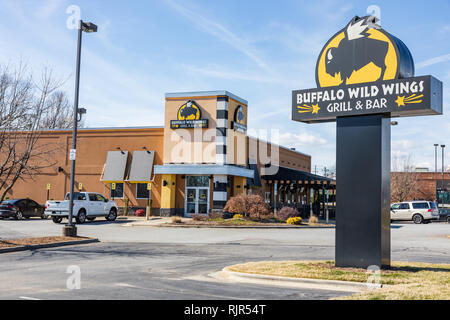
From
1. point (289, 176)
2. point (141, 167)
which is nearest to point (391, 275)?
point (141, 167)

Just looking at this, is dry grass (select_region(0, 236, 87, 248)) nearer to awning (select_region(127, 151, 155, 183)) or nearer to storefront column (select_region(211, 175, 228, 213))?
storefront column (select_region(211, 175, 228, 213))

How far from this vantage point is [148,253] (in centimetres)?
1545

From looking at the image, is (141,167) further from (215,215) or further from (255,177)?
(255,177)

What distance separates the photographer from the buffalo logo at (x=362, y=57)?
36.8 ft

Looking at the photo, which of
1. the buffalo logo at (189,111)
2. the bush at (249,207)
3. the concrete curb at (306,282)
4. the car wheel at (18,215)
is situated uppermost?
the buffalo logo at (189,111)

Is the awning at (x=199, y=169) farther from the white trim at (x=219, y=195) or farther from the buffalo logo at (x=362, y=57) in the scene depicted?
the buffalo logo at (x=362, y=57)

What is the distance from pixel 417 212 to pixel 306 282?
29.5 metres

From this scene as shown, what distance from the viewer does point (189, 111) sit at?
113ft

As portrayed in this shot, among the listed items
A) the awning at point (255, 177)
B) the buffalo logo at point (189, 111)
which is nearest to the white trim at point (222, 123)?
the buffalo logo at point (189, 111)

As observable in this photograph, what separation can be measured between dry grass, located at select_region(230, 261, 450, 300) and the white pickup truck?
18.0 metres

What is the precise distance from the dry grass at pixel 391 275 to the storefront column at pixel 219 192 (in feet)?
72.0

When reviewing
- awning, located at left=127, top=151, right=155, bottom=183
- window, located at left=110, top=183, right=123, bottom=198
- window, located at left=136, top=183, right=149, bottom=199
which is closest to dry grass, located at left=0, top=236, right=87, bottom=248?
awning, located at left=127, top=151, right=155, bottom=183

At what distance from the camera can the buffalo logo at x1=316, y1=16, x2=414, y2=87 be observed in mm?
11219
